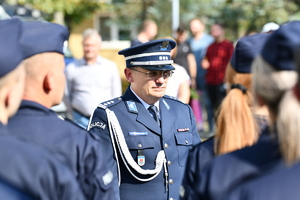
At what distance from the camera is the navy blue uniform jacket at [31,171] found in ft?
6.56

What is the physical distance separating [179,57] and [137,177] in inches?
262

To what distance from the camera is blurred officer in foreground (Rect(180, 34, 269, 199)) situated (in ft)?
8.18

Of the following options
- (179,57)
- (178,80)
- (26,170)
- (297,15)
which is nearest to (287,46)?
(26,170)

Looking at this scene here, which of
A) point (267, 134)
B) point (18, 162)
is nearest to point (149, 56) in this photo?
point (267, 134)

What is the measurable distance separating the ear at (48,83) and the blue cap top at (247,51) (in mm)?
1015

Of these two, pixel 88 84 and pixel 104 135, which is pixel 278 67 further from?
pixel 88 84

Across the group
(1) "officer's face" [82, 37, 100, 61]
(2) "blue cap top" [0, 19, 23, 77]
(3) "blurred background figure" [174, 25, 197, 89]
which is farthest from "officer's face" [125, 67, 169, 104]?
(3) "blurred background figure" [174, 25, 197, 89]

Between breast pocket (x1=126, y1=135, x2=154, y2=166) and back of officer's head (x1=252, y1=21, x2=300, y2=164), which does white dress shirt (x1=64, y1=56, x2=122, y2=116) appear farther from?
back of officer's head (x1=252, y1=21, x2=300, y2=164)

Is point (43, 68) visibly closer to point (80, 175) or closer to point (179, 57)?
point (80, 175)

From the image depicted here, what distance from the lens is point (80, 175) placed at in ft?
8.16

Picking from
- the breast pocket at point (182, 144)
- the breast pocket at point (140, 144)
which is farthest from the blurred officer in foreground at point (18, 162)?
the breast pocket at point (182, 144)

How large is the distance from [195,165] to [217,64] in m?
8.33

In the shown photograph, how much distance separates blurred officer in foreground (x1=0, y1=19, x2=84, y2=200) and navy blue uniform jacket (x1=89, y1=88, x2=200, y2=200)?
1556 mm

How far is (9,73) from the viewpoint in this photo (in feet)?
7.18
